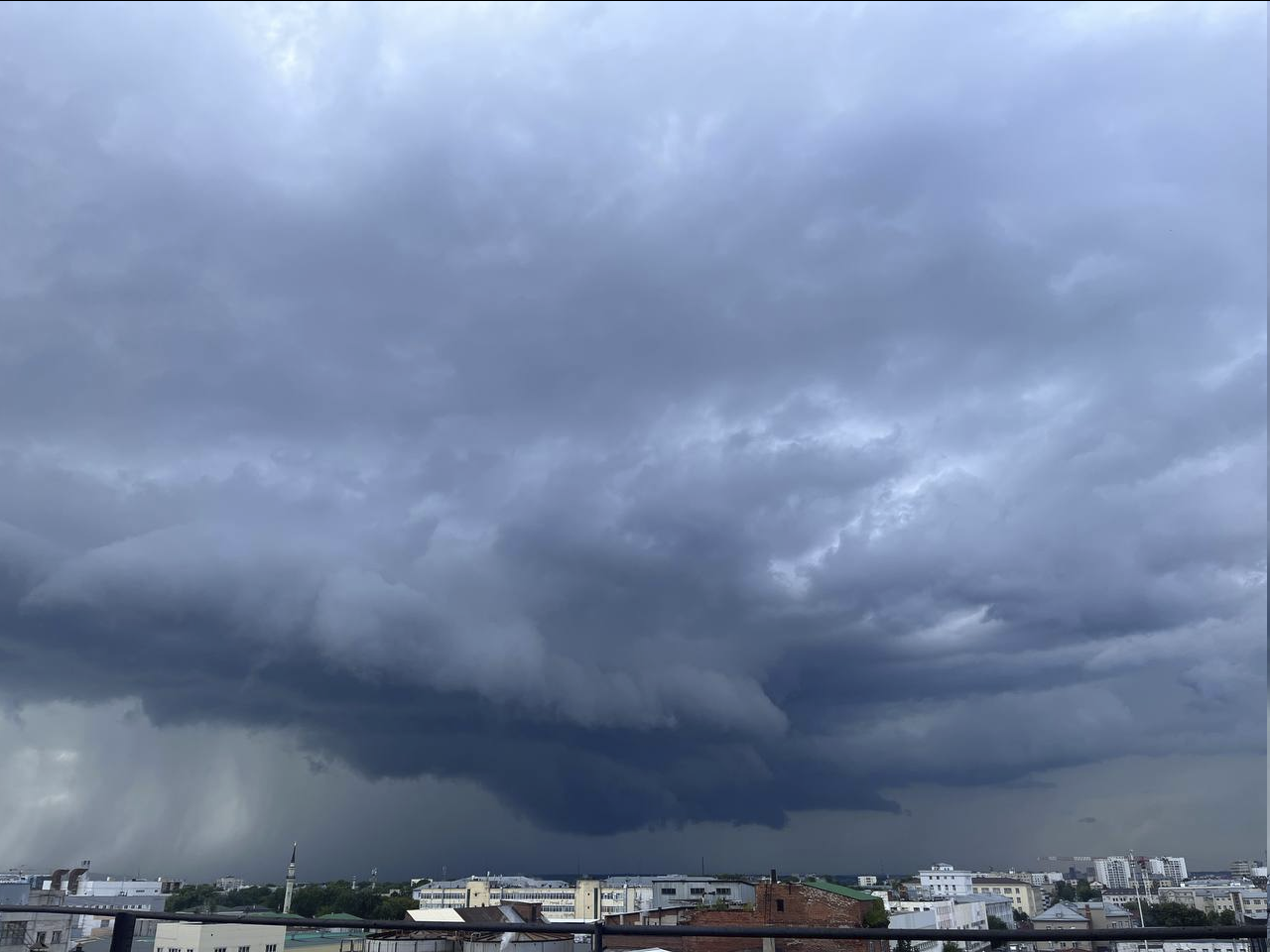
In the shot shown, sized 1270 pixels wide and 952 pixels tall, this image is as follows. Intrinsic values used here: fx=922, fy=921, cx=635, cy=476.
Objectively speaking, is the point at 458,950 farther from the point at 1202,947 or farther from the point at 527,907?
the point at 527,907

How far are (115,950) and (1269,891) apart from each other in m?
8.90

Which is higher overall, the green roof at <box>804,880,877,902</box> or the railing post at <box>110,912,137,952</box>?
the railing post at <box>110,912,137,952</box>

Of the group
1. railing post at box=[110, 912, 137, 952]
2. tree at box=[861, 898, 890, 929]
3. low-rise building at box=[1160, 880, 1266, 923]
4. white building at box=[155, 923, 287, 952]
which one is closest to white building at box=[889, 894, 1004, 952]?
tree at box=[861, 898, 890, 929]

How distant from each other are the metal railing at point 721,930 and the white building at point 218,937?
0.14 metres

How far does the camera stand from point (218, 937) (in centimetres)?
819

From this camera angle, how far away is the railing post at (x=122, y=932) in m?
8.04

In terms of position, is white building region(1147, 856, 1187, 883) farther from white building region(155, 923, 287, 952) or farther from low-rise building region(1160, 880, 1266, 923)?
white building region(155, 923, 287, 952)

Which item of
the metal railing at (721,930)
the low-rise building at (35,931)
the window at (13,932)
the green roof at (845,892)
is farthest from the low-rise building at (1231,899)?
the green roof at (845,892)

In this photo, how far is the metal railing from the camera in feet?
20.4

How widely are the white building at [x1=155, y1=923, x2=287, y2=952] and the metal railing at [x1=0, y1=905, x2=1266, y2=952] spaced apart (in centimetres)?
14

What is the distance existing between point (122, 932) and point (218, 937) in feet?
2.64

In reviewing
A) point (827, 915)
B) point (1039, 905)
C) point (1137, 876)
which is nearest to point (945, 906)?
point (827, 915)

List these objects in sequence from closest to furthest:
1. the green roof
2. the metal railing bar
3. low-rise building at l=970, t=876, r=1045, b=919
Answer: the metal railing bar < the green roof < low-rise building at l=970, t=876, r=1045, b=919

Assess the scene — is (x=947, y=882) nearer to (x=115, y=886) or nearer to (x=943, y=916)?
(x=943, y=916)
